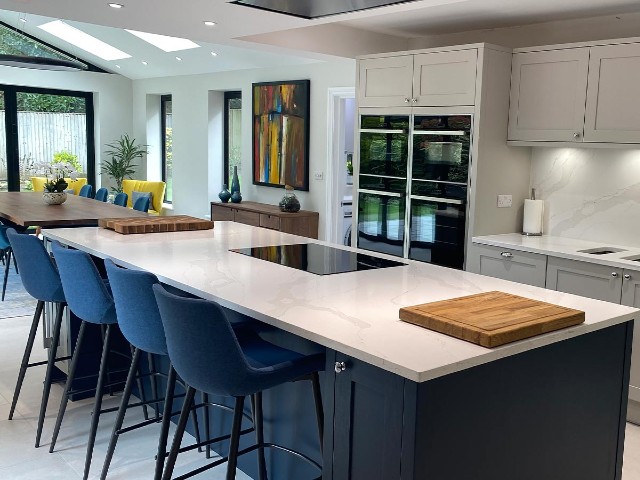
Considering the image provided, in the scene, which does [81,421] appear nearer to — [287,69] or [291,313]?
[291,313]

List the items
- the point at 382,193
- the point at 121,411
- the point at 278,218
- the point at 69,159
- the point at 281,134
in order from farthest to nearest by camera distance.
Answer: the point at 69,159
the point at 281,134
the point at 278,218
the point at 382,193
the point at 121,411

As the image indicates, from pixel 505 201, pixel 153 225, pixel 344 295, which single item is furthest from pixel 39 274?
pixel 505 201

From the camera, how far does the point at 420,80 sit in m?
5.10

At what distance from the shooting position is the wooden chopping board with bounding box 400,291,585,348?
2.07 meters

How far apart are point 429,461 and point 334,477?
0.38 meters

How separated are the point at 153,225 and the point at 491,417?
8.47 ft

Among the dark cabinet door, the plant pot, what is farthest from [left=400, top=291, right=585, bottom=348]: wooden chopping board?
the plant pot

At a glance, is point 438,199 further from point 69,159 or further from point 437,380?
point 69,159

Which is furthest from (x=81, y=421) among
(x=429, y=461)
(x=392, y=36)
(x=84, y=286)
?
(x=392, y=36)

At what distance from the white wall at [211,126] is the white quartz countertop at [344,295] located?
3.55 m

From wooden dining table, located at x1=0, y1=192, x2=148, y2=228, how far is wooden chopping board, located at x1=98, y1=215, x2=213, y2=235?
0.55 meters

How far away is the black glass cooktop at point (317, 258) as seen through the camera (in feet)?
10.5

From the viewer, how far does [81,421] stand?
3779 millimetres

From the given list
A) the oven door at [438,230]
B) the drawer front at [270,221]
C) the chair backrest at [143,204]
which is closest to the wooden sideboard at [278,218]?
the drawer front at [270,221]
